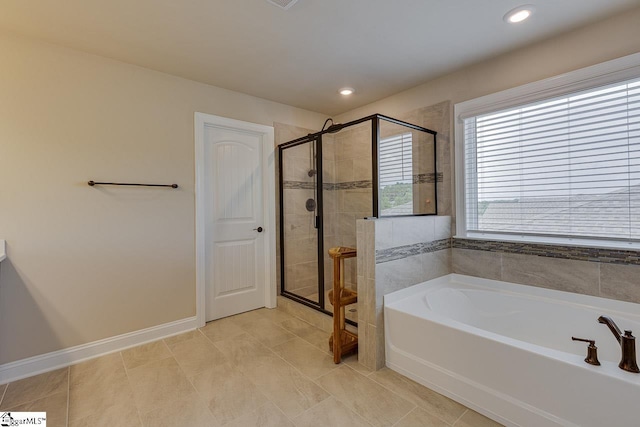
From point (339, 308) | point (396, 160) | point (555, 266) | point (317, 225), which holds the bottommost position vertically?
point (339, 308)

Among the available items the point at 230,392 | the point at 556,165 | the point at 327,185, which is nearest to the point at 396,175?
the point at 327,185

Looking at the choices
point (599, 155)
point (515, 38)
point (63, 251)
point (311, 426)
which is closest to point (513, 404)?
point (311, 426)

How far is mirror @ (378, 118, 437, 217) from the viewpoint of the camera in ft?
7.57

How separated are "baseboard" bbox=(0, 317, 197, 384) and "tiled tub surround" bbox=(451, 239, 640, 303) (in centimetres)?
266

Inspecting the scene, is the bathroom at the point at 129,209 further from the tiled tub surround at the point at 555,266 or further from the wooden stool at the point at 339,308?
the wooden stool at the point at 339,308

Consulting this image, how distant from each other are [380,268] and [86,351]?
2357mm

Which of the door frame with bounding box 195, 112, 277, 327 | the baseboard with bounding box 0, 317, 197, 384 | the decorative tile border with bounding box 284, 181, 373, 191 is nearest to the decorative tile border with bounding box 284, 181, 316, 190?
the decorative tile border with bounding box 284, 181, 373, 191

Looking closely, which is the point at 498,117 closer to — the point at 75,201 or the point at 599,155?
the point at 599,155

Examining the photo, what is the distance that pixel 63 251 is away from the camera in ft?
7.01

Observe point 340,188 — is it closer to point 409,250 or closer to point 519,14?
point 409,250

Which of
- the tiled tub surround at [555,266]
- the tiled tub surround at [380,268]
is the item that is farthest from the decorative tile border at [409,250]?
the tiled tub surround at [555,266]

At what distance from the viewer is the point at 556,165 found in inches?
83.8

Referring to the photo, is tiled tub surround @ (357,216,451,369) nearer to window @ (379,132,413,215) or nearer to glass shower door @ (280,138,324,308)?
window @ (379,132,413,215)

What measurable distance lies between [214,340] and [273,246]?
1.15 meters
